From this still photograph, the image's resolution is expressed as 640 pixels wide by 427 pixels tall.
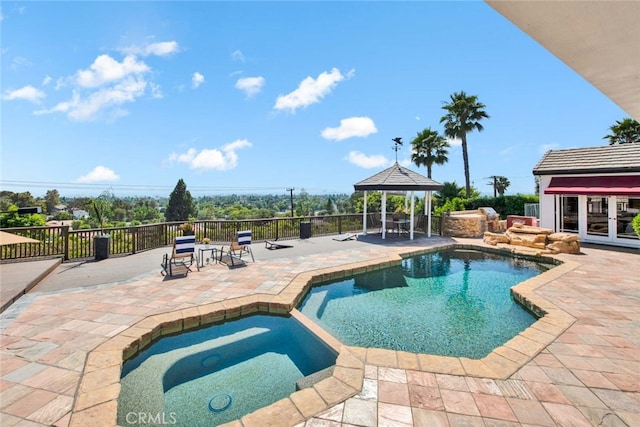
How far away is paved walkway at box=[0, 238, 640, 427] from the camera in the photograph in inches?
99.1

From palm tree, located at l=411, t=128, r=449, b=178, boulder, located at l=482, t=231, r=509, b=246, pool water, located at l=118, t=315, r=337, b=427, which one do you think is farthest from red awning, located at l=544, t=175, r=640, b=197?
pool water, located at l=118, t=315, r=337, b=427

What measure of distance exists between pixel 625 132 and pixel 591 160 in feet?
54.0

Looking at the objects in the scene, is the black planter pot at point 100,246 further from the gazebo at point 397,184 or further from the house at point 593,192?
the house at point 593,192

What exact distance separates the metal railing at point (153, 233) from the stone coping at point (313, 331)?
570 cm

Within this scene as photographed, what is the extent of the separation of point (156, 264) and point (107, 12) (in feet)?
24.1

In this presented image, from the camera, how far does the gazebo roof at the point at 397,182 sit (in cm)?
1167

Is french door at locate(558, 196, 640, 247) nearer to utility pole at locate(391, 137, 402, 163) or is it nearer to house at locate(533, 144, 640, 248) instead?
house at locate(533, 144, 640, 248)

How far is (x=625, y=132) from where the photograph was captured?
2167 cm

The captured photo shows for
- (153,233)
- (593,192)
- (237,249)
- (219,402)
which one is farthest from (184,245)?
(593,192)

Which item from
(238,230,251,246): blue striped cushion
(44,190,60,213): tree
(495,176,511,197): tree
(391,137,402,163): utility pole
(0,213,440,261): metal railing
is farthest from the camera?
(44,190,60,213): tree

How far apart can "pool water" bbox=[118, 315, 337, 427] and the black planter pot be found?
5.86 meters

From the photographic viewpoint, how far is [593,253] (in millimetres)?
9375

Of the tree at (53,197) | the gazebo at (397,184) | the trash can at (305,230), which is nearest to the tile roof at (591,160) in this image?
the gazebo at (397,184)

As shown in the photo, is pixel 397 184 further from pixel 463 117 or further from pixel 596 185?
pixel 463 117
